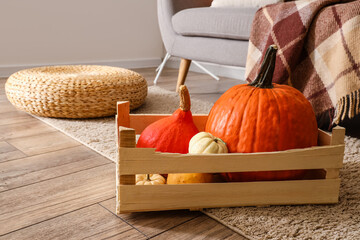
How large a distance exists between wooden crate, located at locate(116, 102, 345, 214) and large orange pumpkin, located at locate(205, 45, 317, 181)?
0.04m

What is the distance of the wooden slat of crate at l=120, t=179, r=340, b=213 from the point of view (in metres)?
0.72

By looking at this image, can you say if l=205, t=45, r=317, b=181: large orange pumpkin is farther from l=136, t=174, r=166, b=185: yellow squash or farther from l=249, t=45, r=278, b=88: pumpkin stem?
l=136, t=174, r=166, b=185: yellow squash

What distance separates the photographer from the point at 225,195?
29.5 inches

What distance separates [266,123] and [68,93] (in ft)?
3.11

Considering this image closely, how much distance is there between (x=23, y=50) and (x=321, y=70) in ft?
7.62

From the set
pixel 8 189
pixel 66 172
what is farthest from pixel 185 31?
pixel 8 189

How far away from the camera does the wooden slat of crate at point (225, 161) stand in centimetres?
69

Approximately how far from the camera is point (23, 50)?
273 cm

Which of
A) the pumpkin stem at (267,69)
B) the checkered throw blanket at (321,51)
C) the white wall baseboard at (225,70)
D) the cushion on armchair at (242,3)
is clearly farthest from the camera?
the white wall baseboard at (225,70)

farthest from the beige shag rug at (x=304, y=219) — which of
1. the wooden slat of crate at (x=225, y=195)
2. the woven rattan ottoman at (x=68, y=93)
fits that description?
the woven rattan ottoman at (x=68, y=93)

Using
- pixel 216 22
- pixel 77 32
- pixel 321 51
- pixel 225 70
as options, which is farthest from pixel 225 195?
pixel 77 32

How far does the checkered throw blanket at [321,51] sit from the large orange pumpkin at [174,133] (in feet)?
1.90

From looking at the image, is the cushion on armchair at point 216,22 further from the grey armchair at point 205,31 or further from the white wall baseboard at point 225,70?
the white wall baseboard at point 225,70

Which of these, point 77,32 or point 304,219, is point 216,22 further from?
point 77,32
